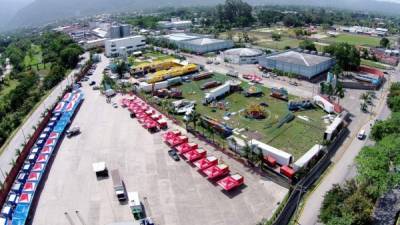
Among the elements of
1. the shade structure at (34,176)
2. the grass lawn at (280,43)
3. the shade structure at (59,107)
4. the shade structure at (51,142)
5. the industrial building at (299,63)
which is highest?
the grass lawn at (280,43)

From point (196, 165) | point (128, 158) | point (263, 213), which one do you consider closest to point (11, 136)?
point (128, 158)

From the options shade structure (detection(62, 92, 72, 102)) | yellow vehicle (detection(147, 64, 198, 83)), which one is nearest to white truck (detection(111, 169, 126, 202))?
shade structure (detection(62, 92, 72, 102))

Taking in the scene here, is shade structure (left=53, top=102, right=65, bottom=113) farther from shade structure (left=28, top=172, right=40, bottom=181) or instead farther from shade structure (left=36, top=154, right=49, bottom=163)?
shade structure (left=28, top=172, right=40, bottom=181)

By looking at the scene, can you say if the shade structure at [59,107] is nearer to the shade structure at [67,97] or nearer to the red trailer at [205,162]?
the shade structure at [67,97]

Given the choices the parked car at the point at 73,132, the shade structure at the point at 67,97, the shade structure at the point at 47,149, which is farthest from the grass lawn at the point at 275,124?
the shade structure at the point at 67,97

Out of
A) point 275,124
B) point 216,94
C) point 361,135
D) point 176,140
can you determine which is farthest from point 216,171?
point 216,94

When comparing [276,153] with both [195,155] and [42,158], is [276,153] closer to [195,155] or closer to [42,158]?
[195,155]
